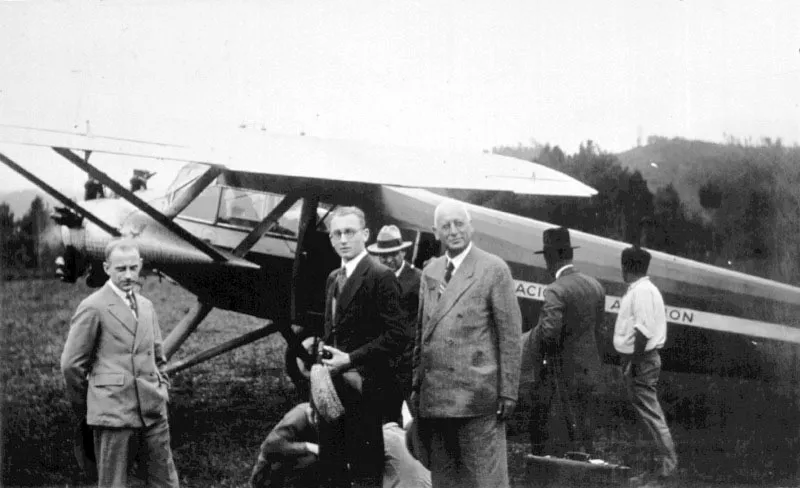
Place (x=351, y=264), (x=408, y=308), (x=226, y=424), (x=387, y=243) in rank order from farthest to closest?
(x=226, y=424)
(x=387, y=243)
(x=408, y=308)
(x=351, y=264)

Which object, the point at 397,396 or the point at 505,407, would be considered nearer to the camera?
the point at 505,407

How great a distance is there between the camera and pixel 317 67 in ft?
20.2

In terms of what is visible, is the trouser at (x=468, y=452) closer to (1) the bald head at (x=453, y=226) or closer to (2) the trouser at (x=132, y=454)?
(1) the bald head at (x=453, y=226)

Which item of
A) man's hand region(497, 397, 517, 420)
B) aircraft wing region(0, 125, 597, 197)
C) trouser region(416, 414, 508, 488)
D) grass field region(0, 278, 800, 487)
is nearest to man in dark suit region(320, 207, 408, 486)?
trouser region(416, 414, 508, 488)

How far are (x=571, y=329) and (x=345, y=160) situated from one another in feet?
7.92

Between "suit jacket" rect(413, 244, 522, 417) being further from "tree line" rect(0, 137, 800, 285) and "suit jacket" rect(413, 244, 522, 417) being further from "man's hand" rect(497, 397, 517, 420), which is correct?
"tree line" rect(0, 137, 800, 285)

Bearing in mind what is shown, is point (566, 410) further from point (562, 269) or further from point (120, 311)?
point (120, 311)

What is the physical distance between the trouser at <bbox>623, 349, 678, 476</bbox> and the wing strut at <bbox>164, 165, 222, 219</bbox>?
3.74m

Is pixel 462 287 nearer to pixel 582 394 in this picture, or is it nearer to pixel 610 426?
pixel 582 394

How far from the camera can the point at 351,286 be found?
396cm

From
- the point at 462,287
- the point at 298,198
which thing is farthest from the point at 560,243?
the point at 298,198

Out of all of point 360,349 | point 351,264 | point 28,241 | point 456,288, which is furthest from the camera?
point 28,241

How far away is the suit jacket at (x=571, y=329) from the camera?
519 cm

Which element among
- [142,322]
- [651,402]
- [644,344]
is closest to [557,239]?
[644,344]
